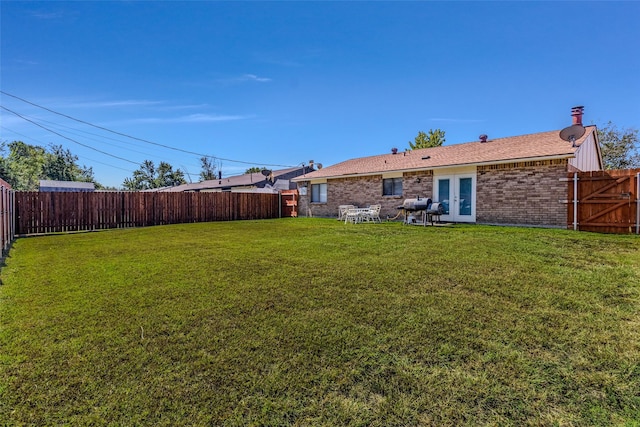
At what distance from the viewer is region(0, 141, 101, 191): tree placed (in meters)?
37.4

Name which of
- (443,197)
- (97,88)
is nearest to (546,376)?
(443,197)

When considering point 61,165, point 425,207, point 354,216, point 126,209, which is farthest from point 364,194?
point 61,165

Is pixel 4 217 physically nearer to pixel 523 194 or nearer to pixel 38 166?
pixel 523 194

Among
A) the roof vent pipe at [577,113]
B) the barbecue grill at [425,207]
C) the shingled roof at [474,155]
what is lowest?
the barbecue grill at [425,207]

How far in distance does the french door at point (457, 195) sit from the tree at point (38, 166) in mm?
45913

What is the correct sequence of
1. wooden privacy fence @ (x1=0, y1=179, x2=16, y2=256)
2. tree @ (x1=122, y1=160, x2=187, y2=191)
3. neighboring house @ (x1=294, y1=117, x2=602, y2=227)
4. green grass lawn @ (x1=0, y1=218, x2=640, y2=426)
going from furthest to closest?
tree @ (x1=122, y1=160, x2=187, y2=191), neighboring house @ (x1=294, y1=117, x2=602, y2=227), wooden privacy fence @ (x1=0, y1=179, x2=16, y2=256), green grass lawn @ (x1=0, y1=218, x2=640, y2=426)

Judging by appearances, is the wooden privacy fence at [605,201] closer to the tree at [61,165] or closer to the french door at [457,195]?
the french door at [457,195]

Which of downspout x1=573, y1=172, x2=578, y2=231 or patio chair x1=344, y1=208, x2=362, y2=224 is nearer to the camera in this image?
downspout x1=573, y1=172, x2=578, y2=231

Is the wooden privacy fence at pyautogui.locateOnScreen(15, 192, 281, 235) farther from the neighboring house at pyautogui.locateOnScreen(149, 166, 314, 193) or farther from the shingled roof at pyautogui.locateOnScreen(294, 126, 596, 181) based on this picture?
the neighboring house at pyautogui.locateOnScreen(149, 166, 314, 193)

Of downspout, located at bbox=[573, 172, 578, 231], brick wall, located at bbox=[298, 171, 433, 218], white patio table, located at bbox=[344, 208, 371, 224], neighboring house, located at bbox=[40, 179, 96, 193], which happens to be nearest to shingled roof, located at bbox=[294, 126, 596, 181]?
brick wall, located at bbox=[298, 171, 433, 218]

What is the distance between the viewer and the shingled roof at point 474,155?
1109 cm

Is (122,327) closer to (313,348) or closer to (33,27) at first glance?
→ (313,348)

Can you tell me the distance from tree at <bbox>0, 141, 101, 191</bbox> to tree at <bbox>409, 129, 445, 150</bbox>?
46.5 metres

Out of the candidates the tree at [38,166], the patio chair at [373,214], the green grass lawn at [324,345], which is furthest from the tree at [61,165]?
the green grass lawn at [324,345]
